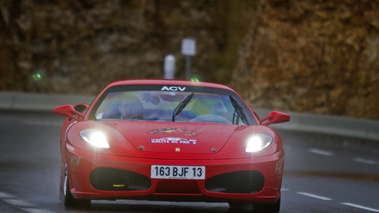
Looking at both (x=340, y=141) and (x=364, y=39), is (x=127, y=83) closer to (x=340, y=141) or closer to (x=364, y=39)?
(x=340, y=141)

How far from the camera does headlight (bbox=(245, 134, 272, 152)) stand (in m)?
9.02

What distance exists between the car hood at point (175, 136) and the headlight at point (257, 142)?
0.66 feet

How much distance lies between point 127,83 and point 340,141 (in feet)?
44.1

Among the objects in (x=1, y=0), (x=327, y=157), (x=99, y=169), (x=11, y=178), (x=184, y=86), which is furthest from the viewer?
(x=1, y=0)

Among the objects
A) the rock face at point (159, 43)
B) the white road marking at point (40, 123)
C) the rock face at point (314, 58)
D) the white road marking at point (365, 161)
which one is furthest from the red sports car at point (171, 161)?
the rock face at point (159, 43)

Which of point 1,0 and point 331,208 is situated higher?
point 331,208

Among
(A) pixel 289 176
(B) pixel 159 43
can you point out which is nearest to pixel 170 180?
(A) pixel 289 176

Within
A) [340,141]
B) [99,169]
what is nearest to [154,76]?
[340,141]

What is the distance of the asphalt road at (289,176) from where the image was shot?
405 inches

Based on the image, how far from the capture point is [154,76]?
43219 millimetres

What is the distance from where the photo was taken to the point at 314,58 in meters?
33.3

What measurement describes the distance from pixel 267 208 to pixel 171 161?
49.8 inches

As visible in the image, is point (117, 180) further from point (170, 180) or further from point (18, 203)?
point (18, 203)

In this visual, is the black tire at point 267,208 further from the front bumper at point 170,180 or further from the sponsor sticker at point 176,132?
the sponsor sticker at point 176,132
